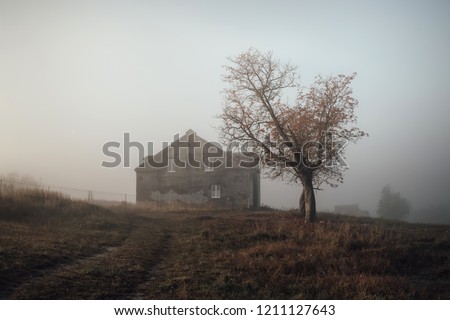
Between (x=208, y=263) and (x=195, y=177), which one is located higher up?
(x=195, y=177)

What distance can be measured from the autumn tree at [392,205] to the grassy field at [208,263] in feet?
241

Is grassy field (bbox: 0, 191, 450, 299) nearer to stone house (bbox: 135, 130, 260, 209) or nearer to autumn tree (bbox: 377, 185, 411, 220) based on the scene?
stone house (bbox: 135, 130, 260, 209)

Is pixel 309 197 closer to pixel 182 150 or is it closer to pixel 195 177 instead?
pixel 195 177

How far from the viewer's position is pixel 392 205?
83.4m

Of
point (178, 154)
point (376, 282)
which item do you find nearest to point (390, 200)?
point (178, 154)

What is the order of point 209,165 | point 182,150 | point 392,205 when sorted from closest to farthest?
1. point 209,165
2. point 182,150
3. point 392,205

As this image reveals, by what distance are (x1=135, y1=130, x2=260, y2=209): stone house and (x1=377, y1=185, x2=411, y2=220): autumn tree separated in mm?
54804

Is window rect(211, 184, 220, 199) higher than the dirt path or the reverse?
higher

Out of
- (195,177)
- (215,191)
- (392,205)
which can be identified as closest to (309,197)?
(215,191)

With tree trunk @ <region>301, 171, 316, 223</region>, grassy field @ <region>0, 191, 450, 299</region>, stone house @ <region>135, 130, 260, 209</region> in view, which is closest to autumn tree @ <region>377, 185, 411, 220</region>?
stone house @ <region>135, 130, 260, 209</region>

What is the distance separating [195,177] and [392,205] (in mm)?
61394

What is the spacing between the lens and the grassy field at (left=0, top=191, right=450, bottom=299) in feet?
25.9

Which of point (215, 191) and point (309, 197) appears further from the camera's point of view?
point (215, 191)

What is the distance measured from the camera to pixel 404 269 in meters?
10.5
